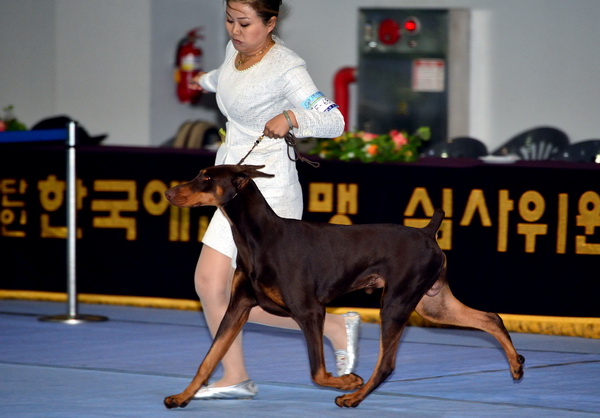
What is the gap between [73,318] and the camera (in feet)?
23.1

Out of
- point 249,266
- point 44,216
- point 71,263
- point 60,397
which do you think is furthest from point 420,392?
point 44,216

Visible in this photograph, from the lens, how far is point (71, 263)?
709cm

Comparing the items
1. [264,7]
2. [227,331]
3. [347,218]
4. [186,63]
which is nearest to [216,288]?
[227,331]

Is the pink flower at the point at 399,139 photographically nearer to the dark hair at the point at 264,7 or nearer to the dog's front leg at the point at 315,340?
the dark hair at the point at 264,7

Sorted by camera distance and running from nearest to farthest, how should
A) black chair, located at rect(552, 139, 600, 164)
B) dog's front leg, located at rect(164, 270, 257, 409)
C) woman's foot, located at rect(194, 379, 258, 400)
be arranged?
dog's front leg, located at rect(164, 270, 257, 409)
woman's foot, located at rect(194, 379, 258, 400)
black chair, located at rect(552, 139, 600, 164)

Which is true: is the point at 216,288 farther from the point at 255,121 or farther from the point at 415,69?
the point at 415,69

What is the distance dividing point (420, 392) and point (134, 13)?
303 inches

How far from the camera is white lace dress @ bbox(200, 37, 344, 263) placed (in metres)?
4.31

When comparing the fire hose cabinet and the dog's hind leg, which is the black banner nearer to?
the dog's hind leg

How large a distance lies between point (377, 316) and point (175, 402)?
2.66 m

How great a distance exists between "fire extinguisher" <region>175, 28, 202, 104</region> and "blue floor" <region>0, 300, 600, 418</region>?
4.87 m

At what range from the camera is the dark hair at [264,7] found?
435 cm

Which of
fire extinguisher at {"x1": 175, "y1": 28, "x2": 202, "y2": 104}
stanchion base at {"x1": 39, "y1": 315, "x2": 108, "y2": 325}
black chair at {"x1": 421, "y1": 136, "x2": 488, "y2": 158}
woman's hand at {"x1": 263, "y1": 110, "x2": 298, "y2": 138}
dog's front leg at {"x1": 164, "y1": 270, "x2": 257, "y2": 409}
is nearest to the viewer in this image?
woman's hand at {"x1": 263, "y1": 110, "x2": 298, "y2": 138}

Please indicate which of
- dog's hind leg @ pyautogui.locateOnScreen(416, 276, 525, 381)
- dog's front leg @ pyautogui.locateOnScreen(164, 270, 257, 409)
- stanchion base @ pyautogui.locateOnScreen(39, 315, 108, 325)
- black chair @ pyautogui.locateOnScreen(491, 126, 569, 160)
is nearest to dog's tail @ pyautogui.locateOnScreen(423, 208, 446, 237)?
dog's hind leg @ pyautogui.locateOnScreen(416, 276, 525, 381)
